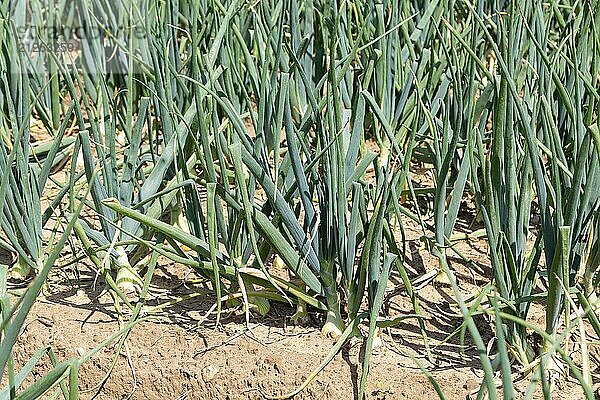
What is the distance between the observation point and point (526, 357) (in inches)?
49.8

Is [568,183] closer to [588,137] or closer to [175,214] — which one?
[588,137]

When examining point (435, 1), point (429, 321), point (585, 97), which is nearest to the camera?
point (429, 321)

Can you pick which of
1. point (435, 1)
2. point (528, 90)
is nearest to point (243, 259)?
point (528, 90)

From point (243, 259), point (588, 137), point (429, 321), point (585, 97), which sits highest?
point (588, 137)

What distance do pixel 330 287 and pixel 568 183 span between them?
1.29 ft

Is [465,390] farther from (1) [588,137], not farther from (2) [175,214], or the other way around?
(2) [175,214]

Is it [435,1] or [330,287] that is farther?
[435,1]

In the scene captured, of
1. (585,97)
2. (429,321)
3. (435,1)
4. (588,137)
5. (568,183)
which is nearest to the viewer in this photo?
(588,137)

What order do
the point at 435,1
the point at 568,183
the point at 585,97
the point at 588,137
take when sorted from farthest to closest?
the point at 435,1
the point at 585,97
the point at 568,183
the point at 588,137

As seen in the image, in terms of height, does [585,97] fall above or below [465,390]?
above

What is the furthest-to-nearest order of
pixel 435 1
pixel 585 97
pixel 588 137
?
1. pixel 435 1
2. pixel 585 97
3. pixel 588 137

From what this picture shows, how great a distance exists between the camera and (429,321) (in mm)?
1431

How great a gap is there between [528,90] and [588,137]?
28 cm

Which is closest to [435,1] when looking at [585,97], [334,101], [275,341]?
[585,97]
